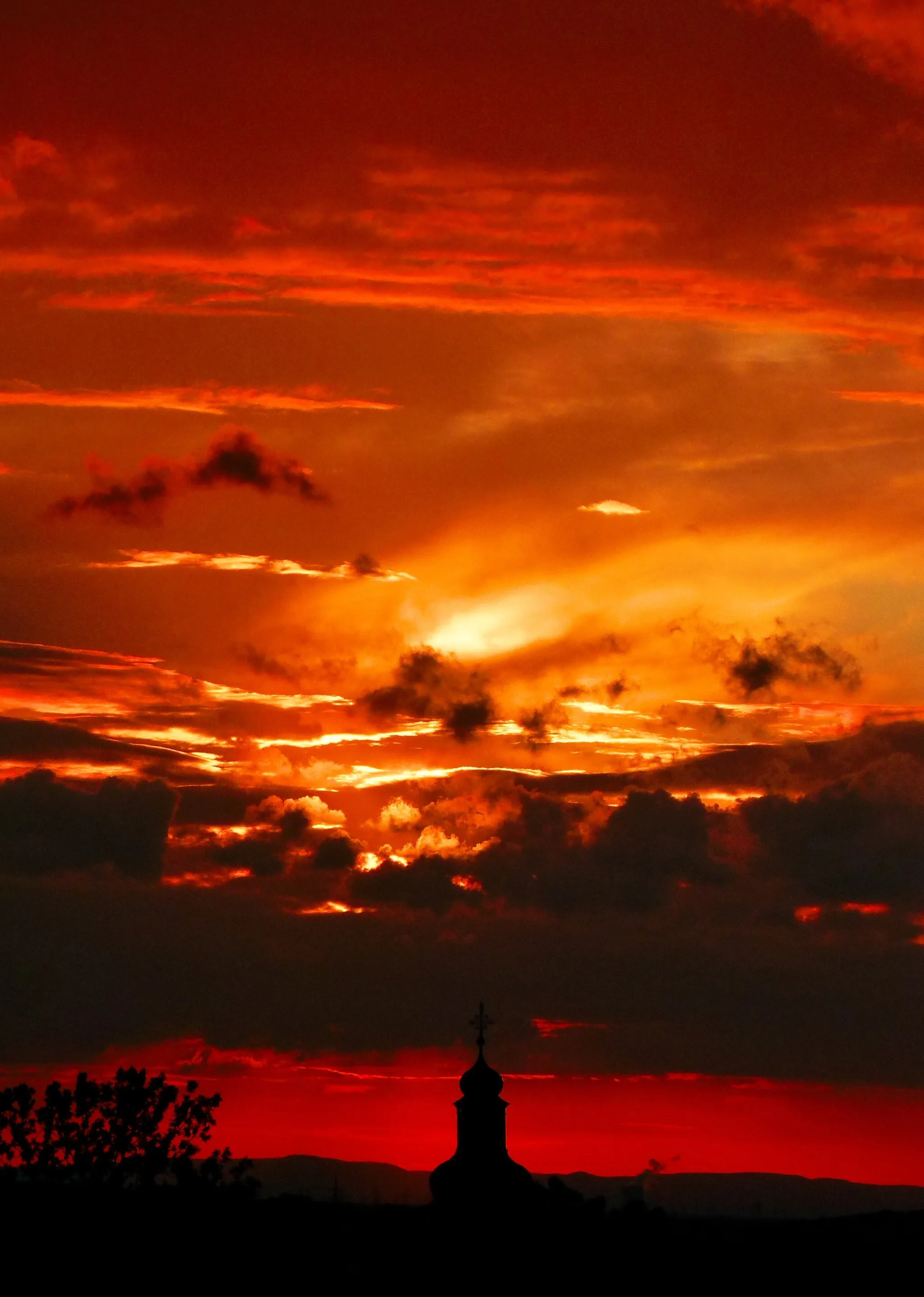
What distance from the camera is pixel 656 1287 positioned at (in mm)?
75000

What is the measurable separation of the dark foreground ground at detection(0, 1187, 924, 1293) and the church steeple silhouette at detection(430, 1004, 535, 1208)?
249 centimetres

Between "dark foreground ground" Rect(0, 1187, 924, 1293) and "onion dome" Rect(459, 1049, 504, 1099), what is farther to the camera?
"onion dome" Rect(459, 1049, 504, 1099)

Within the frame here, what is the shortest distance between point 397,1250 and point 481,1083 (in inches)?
866

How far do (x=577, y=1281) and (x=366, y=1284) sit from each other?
9.36m

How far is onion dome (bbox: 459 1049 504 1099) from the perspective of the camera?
4114 inches

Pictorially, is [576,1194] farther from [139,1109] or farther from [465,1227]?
[139,1109]

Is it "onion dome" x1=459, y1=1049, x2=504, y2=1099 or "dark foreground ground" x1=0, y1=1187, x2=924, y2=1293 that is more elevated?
"onion dome" x1=459, y1=1049, x2=504, y2=1099

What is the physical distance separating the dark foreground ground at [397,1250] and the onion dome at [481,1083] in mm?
7771

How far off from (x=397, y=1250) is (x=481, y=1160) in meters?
19.8

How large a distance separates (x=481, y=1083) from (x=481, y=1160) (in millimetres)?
4132

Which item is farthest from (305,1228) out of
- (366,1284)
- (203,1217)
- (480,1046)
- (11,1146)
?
(11,1146)

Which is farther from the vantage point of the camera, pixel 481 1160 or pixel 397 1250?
pixel 481 1160

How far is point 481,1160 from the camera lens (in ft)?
337

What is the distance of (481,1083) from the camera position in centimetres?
10475
